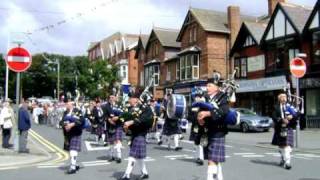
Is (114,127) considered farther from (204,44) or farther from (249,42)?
(204,44)

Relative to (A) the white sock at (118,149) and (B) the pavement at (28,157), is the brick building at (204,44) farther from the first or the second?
(A) the white sock at (118,149)

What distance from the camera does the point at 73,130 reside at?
479 inches

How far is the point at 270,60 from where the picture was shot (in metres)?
37.3

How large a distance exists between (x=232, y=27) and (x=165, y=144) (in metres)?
26.4

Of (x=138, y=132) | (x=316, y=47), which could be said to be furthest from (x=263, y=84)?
(x=138, y=132)

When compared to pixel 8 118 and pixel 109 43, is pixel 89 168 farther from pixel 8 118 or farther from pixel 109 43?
pixel 109 43

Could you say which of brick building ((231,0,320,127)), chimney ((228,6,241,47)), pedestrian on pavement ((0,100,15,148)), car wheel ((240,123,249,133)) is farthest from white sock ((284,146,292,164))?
chimney ((228,6,241,47))

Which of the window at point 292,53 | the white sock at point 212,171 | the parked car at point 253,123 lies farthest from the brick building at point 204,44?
the white sock at point 212,171

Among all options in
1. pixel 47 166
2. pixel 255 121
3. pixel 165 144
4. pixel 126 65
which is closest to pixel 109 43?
pixel 126 65

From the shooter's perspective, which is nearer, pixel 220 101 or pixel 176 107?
pixel 220 101

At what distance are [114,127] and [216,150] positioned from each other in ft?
18.2

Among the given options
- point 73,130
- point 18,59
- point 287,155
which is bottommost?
point 287,155

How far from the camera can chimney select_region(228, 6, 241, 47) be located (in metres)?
43.9

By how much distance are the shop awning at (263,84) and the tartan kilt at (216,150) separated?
25731 mm
